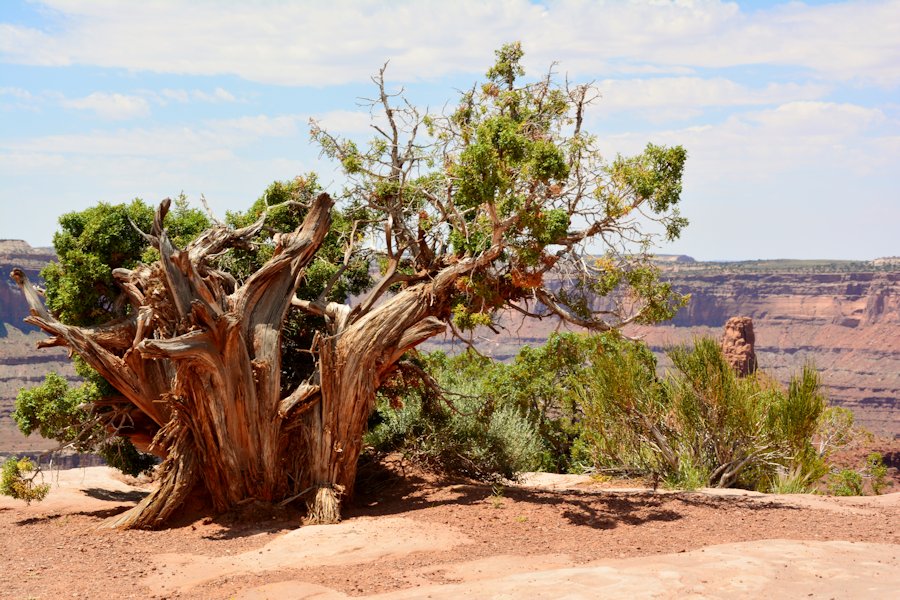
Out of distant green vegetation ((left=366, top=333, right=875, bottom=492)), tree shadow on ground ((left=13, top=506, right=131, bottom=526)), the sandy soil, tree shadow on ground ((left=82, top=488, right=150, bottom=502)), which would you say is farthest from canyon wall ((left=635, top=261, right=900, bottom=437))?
tree shadow on ground ((left=13, top=506, right=131, bottom=526))

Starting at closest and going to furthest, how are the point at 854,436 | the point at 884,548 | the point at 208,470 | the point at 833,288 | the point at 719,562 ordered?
the point at 719,562 → the point at 884,548 → the point at 208,470 → the point at 854,436 → the point at 833,288

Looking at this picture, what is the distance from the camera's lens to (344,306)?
12.5 meters

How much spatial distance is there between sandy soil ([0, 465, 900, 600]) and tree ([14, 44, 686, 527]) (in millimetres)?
915

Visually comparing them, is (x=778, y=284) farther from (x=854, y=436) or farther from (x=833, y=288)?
(x=854, y=436)

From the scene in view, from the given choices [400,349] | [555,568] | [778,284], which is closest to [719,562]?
[555,568]

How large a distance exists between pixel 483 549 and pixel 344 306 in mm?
4346

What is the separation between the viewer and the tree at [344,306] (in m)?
10.9

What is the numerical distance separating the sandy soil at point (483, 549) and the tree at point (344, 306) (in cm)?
92

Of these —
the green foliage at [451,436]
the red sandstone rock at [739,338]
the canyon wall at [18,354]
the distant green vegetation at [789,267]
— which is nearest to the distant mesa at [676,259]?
the distant green vegetation at [789,267]

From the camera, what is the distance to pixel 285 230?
13969 mm

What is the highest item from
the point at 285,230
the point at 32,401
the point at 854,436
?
the point at 285,230

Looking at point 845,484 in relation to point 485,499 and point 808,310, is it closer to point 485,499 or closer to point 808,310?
point 485,499

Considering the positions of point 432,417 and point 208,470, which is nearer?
point 208,470

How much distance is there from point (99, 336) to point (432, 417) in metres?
5.00
